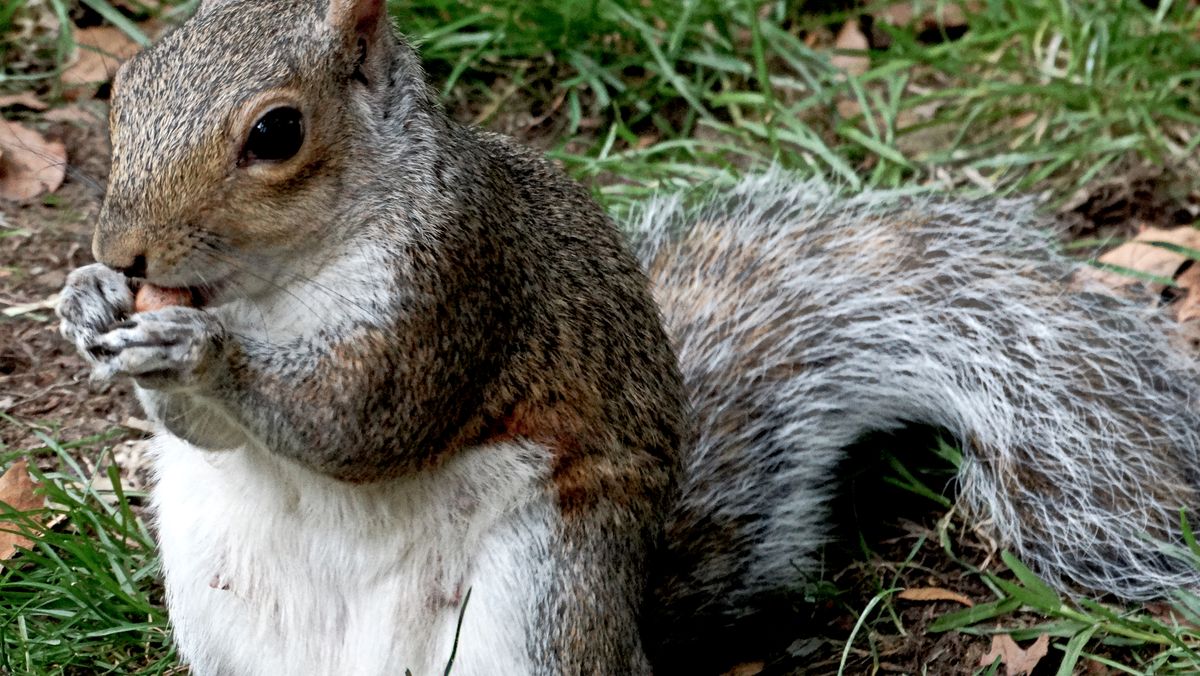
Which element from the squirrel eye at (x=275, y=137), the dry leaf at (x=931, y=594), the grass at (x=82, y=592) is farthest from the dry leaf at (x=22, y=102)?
the dry leaf at (x=931, y=594)

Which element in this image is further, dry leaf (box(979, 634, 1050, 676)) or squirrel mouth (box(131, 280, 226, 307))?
dry leaf (box(979, 634, 1050, 676))

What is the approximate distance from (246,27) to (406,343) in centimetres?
56

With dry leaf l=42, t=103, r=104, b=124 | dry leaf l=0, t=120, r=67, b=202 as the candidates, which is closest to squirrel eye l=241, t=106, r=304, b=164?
dry leaf l=0, t=120, r=67, b=202

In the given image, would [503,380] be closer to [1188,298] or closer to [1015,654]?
[1015,654]

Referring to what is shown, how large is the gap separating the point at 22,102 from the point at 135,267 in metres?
2.46

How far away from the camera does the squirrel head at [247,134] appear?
2.26 metres

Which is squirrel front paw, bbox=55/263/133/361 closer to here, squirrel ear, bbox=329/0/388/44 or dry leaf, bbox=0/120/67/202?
squirrel ear, bbox=329/0/388/44

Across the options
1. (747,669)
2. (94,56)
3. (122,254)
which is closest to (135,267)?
(122,254)

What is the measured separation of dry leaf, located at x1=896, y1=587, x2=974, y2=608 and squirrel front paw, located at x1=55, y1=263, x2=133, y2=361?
5.89 ft

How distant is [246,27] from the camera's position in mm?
2457

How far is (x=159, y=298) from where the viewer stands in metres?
2.39

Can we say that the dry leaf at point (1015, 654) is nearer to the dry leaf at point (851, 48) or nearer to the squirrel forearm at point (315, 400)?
the squirrel forearm at point (315, 400)

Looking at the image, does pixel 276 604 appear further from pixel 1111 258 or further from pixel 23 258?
pixel 1111 258

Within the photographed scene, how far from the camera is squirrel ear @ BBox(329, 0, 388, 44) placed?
97.9 inches
